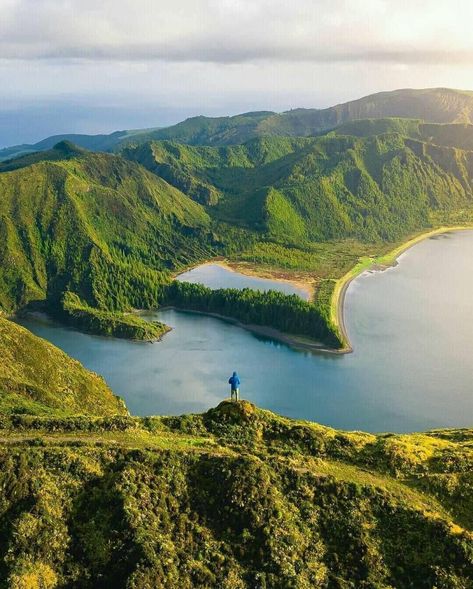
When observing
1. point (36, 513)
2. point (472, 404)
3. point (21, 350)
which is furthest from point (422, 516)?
point (472, 404)

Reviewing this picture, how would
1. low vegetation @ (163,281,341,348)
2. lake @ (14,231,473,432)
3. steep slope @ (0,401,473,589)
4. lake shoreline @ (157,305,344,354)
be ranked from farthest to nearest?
low vegetation @ (163,281,341,348)
lake shoreline @ (157,305,344,354)
lake @ (14,231,473,432)
steep slope @ (0,401,473,589)

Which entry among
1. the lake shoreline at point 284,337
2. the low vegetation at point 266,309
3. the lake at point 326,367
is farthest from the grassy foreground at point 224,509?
the low vegetation at point 266,309

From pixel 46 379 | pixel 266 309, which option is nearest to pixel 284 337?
pixel 266 309

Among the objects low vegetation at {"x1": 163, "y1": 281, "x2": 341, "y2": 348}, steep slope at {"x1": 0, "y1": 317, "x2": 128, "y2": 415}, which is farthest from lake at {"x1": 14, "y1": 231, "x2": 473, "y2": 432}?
steep slope at {"x1": 0, "y1": 317, "x2": 128, "y2": 415}

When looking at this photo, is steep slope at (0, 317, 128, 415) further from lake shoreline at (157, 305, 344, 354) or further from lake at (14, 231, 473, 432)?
lake shoreline at (157, 305, 344, 354)

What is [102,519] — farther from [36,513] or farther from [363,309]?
[363,309]

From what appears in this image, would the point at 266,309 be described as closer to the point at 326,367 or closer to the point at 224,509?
the point at 326,367
